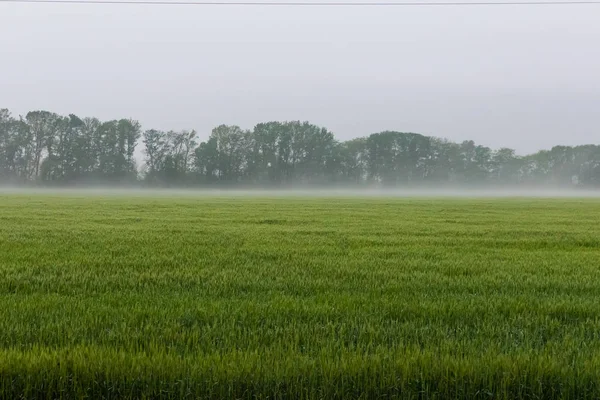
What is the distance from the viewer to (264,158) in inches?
4414

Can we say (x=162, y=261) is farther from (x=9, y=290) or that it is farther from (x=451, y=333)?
(x=451, y=333)

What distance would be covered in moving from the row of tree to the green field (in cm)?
9734

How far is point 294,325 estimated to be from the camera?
14.6ft

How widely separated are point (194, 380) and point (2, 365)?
1333 mm

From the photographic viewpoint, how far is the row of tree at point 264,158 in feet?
335

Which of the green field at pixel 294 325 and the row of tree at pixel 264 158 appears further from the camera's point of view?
the row of tree at pixel 264 158

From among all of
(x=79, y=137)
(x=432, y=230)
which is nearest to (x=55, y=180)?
(x=79, y=137)

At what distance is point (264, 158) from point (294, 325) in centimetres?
10845

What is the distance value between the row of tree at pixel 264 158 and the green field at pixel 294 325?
319 feet

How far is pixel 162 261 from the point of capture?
26.2ft

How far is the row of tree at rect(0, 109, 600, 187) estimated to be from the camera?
10206 centimetres

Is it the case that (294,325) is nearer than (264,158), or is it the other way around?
(294,325)

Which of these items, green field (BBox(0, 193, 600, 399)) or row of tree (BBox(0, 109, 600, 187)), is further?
row of tree (BBox(0, 109, 600, 187))

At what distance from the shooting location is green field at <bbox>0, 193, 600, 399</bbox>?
3320 millimetres
